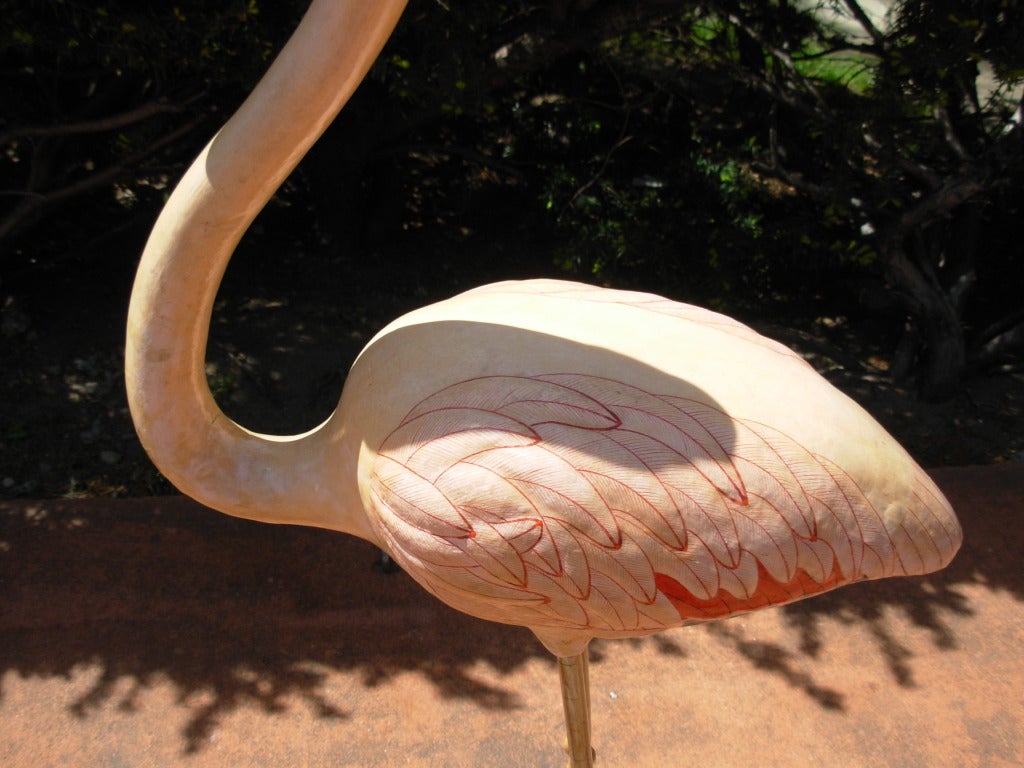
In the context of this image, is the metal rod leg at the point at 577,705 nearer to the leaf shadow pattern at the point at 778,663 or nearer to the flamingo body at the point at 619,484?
the flamingo body at the point at 619,484

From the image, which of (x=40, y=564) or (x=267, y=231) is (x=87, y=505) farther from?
(x=267, y=231)

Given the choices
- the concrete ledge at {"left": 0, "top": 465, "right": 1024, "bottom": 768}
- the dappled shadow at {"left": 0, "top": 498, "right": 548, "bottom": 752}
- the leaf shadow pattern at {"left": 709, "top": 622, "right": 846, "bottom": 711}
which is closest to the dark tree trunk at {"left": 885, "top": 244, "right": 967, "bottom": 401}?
the concrete ledge at {"left": 0, "top": 465, "right": 1024, "bottom": 768}

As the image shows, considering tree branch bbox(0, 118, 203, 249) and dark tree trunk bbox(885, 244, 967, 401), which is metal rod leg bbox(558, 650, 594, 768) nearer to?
dark tree trunk bbox(885, 244, 967, 401)

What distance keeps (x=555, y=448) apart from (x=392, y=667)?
1.52 meters

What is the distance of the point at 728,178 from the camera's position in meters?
4.79

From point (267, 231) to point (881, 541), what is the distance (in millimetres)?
4683

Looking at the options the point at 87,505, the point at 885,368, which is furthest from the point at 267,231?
the point at 885,368

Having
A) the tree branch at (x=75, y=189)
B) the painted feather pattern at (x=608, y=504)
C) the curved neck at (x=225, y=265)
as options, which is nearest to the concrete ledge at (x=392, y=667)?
the curved neck at (x=225, y=265)

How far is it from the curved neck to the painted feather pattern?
38 centimetres

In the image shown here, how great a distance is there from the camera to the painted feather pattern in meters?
1.54

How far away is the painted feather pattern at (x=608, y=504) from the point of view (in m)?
1.54

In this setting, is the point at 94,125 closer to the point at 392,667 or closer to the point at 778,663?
the point at 392,667

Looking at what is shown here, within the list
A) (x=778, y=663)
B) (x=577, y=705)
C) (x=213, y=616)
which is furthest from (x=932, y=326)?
(x=213, y=616)

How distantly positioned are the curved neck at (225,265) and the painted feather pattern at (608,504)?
0.38m
